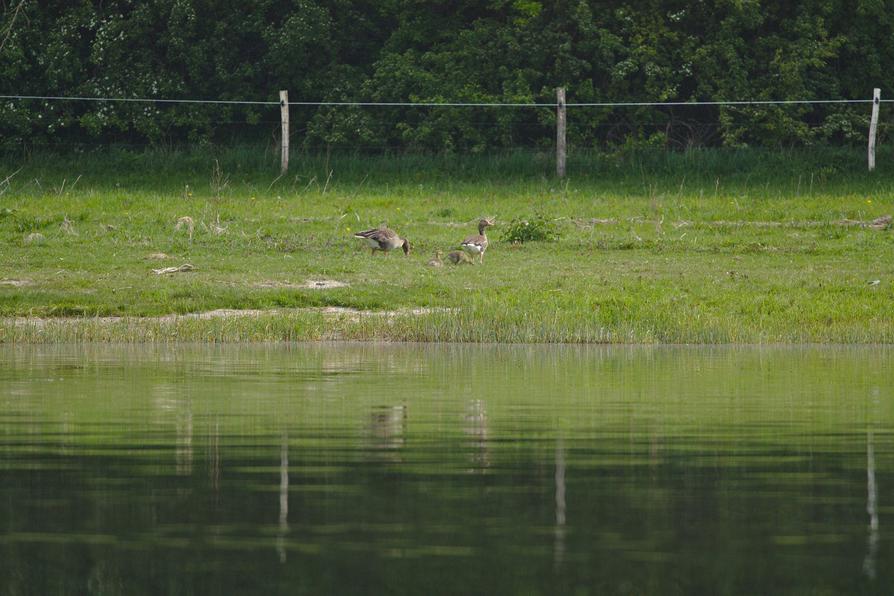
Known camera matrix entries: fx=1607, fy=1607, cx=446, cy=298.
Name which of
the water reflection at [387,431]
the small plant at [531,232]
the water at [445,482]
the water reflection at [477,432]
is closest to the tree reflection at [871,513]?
the water at [445,482]

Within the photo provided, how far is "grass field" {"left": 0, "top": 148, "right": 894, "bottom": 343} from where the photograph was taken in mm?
20453

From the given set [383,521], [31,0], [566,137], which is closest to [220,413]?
[383,521]

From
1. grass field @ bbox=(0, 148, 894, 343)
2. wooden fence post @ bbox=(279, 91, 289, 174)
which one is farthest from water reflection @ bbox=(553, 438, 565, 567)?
wooden fence post @ bbox=(279, 91, 289, 174)

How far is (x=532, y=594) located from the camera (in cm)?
635

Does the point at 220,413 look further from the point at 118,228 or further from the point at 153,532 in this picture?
the point at 118,228

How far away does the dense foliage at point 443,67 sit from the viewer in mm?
38656

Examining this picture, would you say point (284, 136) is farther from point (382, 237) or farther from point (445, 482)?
point (445, 482)

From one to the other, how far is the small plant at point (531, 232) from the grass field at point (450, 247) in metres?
0.29

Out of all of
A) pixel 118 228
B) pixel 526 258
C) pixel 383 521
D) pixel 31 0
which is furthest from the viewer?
pixel 31 0

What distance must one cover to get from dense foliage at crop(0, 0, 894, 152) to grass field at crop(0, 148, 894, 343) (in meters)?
1.73

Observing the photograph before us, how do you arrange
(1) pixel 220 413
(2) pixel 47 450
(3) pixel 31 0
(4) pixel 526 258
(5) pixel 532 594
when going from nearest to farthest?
(5) pixel 532 594, (2) pixel 47 450, (1) pixel 220 413, (4) pixel 526 258, (3) pixel 31 0

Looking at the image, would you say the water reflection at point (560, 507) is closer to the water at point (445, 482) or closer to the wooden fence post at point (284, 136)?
the water at point (445, 482)

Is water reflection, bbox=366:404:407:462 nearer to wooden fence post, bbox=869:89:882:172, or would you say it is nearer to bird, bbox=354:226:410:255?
bird, bbox=354:226:410:255

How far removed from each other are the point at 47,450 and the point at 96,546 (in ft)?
10.4
